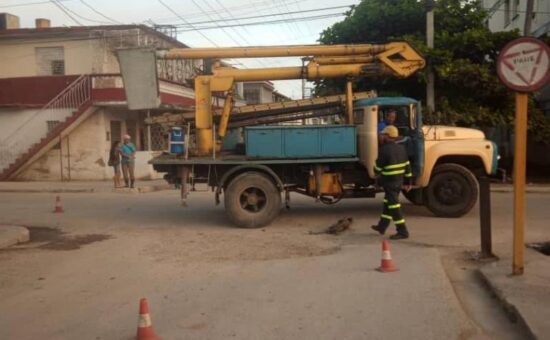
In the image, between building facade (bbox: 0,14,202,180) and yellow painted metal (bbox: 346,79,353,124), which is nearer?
yellow painted metal (bbox: 346,79,353,124)

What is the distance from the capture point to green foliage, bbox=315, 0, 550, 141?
733 inches

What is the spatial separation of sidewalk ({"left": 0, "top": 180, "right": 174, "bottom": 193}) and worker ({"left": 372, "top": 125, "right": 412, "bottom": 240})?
11118 mm

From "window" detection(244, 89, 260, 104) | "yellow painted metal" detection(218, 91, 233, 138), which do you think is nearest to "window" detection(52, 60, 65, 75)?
"yellow painted metal" detection(218, 91, 233, 138)

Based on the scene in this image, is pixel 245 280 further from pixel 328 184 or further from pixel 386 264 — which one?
pixel 328 184

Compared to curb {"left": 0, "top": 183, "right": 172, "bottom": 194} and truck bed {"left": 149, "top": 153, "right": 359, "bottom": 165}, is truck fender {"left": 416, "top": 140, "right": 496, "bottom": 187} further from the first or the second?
curb {"left": 0, "top": 183, "right": 172, "bottom": 194}

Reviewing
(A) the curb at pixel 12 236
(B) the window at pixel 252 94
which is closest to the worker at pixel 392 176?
(A) the curb at pixel 12 236

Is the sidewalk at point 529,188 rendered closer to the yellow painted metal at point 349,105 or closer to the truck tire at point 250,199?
the yellow painted metal at point 349,105

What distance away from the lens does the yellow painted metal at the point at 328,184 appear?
11477mm

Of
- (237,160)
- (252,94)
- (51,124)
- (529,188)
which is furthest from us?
(252,94)

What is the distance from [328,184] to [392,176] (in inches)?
80.3

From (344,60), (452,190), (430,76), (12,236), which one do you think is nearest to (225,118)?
(344,60)

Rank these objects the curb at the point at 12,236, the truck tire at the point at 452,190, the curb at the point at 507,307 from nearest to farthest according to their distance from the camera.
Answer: the curb at the point at 507,307 → the curb at the point at 12,236 → the truck tire at the point at 452,190

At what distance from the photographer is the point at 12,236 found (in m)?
10.1

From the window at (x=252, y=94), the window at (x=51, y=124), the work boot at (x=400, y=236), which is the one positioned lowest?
the work boot at (x=400, y=236)
